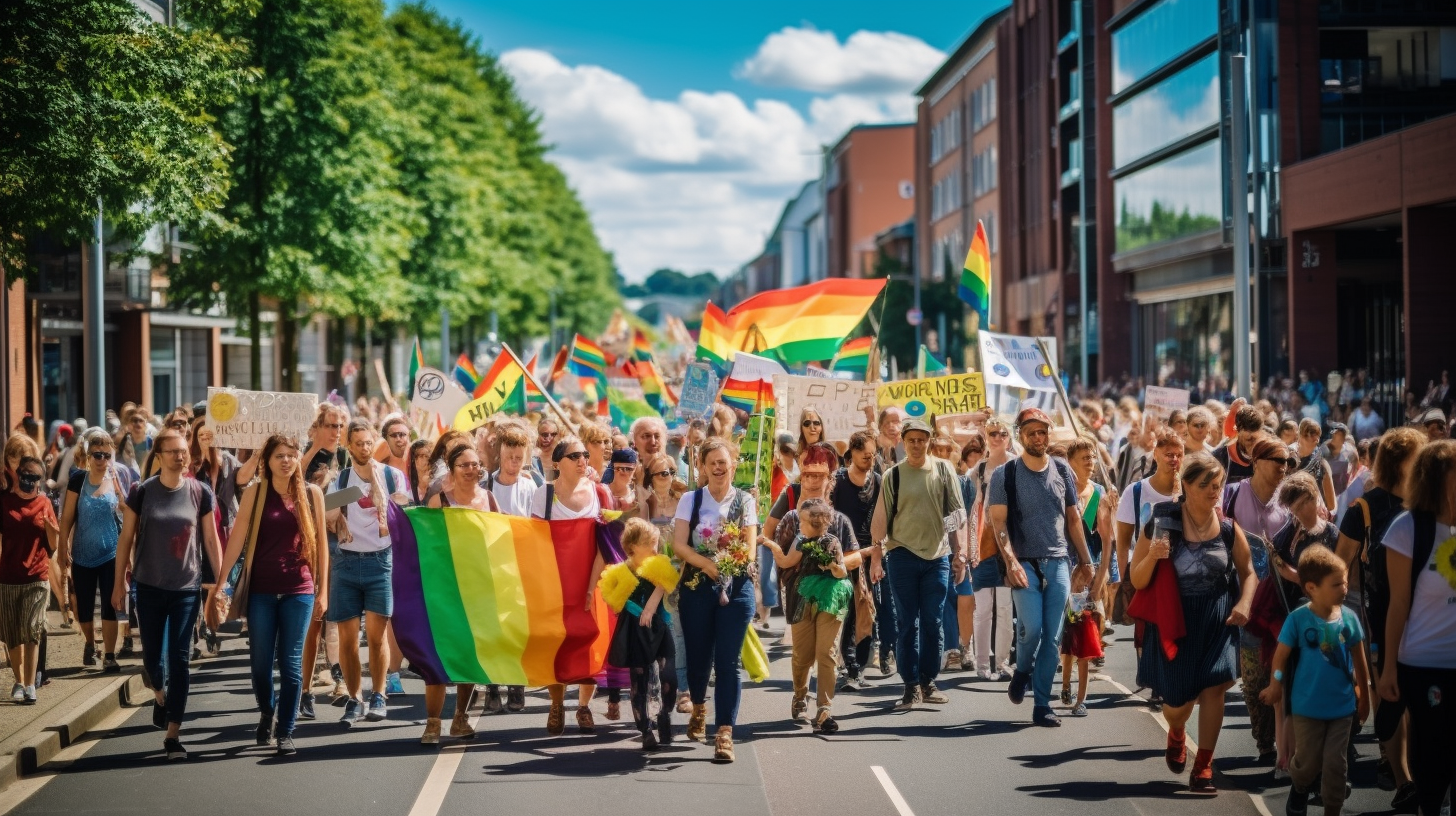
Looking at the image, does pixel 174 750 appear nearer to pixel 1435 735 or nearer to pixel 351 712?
pixel 351 712

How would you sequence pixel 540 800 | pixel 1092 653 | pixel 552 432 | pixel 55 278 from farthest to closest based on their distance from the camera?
pixel 55 278
pixel 552 432
pixel 1092 653
pixel 540 800

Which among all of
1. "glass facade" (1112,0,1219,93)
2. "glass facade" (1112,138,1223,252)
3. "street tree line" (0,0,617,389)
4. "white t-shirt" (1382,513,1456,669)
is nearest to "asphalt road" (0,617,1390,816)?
"white t-shirt" (1382,513,1456,669)

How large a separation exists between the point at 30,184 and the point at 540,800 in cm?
681

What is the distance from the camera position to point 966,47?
73.2m

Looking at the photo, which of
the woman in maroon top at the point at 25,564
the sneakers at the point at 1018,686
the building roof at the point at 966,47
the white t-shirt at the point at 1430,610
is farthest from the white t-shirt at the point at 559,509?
the building roof at the point at 966,47

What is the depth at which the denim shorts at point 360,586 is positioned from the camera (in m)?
10.1

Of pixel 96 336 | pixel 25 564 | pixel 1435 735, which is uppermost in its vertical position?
pixel 96 336

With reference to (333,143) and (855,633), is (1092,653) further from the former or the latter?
(333,143)

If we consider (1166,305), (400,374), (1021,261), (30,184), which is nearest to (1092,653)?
(30,184)

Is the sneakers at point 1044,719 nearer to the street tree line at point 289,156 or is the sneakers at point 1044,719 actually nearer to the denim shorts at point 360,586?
the denim shorts at point 360,586

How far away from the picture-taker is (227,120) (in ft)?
93.6

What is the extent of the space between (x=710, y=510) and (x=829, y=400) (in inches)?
238

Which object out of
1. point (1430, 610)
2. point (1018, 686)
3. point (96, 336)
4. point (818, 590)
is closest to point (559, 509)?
point (818, 590)

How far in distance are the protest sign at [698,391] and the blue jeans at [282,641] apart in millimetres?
9532
